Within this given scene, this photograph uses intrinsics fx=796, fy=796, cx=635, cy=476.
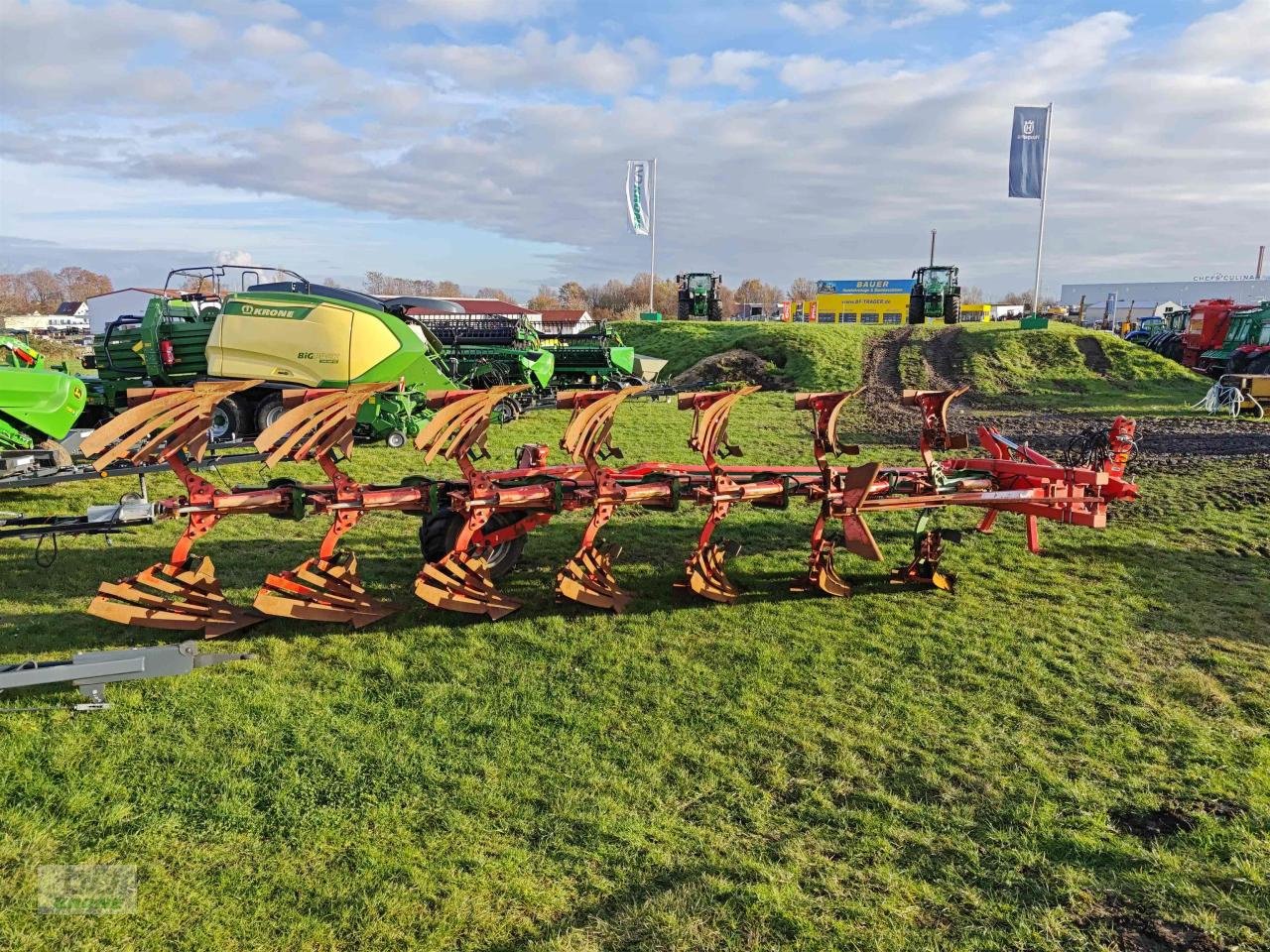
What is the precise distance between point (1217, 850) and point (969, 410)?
53.9 ft

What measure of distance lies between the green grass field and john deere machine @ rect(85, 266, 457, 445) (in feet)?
16.3

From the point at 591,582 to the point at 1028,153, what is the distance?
91.7 feet

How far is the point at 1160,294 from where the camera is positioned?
91.5m

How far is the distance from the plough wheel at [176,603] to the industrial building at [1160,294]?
8429cm

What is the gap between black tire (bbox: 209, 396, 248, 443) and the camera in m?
11.2

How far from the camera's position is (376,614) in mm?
5250

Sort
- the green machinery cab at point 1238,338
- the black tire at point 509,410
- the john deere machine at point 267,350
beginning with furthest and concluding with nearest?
the green machinery cab at point 1238,338 < the black tire at point 509,410 < the john deere machine at point 267,350

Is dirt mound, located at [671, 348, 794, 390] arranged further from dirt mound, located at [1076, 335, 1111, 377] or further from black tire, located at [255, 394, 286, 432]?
black tire, located at [255, 394, 286, 432]

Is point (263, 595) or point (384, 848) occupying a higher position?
point (263, 595)

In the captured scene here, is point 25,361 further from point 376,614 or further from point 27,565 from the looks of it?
point 376,614

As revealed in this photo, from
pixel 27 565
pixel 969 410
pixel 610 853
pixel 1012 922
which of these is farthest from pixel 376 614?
pixel 969 410

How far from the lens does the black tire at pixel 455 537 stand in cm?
588

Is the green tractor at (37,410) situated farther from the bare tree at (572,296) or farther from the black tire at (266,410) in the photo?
the bare tree at (572,296)

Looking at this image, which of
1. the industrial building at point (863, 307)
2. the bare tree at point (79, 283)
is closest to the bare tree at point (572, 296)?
the industrial building at point (863, 307)
